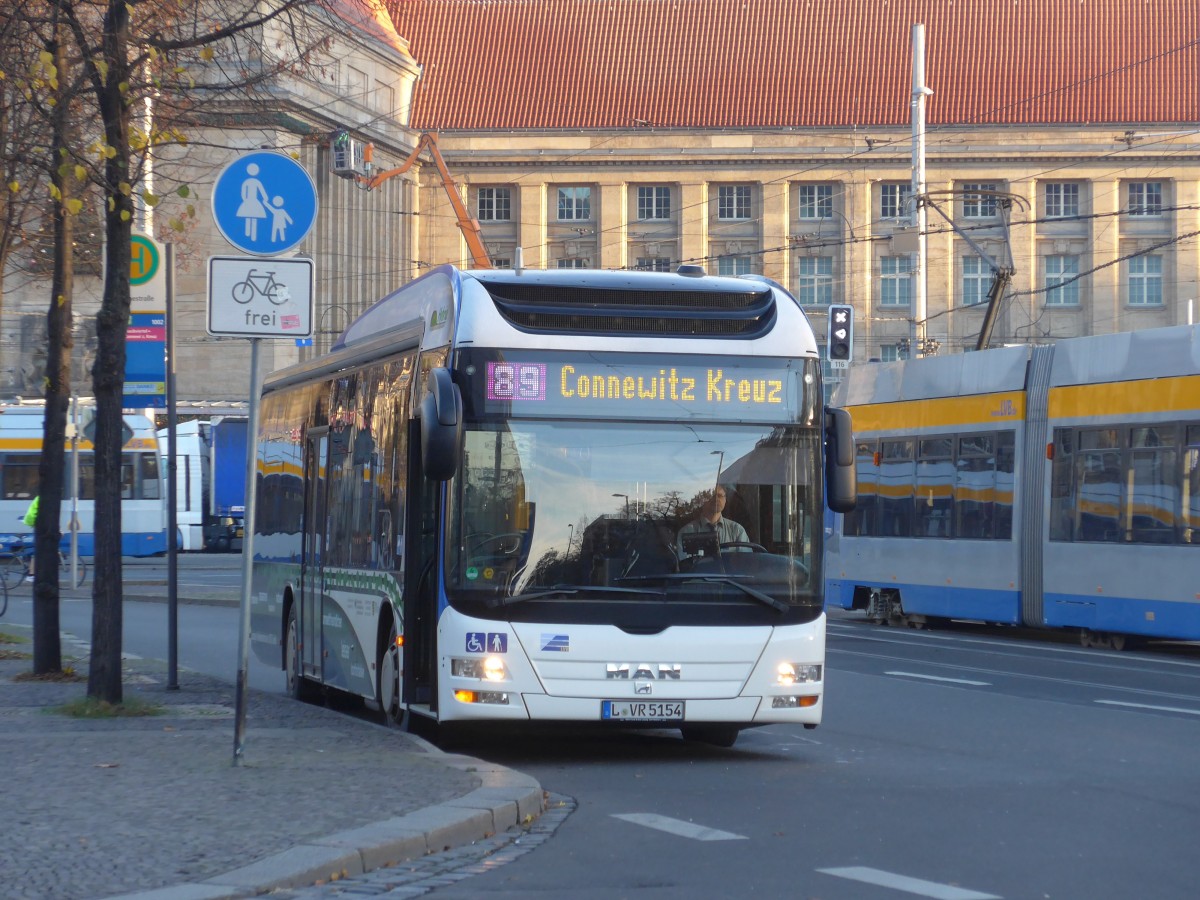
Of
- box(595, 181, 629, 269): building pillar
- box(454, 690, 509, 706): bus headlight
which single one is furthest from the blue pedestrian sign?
box(595, 181, 629, 269): building pillar

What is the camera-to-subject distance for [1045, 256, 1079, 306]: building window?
3157 inches

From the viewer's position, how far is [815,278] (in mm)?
80875

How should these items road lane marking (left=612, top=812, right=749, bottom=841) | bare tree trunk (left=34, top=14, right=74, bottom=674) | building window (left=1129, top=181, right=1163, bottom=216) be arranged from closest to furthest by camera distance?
road lane marking (left=612, top=812, right=749, bottom=841), bare tree trunk (left=34, top=14, right=74, bottom=674), building window (left=1129, top=181, right=1163, bottom=216)

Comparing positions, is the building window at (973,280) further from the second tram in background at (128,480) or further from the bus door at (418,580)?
the bus door at (418,580)

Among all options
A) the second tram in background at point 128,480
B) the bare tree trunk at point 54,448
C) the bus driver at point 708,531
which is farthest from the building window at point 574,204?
Answer: the bus driver at point 708,531

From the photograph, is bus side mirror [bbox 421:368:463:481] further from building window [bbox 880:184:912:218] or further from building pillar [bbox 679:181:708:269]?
building pillar [bbox 679:181:708:269]

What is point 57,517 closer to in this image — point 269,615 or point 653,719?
point 269,615

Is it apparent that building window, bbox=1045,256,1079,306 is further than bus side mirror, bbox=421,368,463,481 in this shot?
Yes

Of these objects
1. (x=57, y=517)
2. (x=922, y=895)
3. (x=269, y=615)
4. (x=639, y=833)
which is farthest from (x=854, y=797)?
(x=57, y=517)

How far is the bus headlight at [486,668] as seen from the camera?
1143 cm

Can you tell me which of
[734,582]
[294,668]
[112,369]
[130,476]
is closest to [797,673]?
[734,582]

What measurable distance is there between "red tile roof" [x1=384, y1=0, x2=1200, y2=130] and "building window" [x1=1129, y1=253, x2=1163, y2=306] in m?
5.90

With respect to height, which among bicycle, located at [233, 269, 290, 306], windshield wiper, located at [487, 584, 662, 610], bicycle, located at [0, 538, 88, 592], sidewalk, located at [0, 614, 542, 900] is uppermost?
bicycle, located at [233, 269, 290, 306]

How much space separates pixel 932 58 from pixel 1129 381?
62.5 meters
